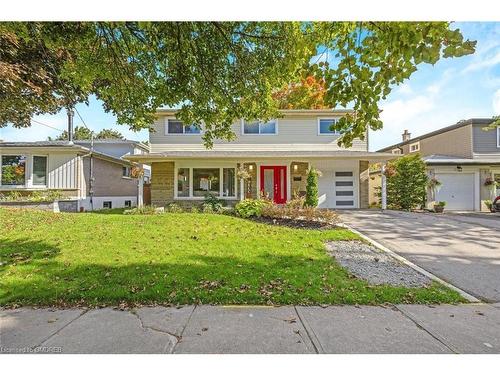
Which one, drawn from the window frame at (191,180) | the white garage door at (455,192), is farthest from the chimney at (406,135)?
the window frame at (191,180)

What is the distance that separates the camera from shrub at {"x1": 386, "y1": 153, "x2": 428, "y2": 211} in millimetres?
14453

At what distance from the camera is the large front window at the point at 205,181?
1386cm

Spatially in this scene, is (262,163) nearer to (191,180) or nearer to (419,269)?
(191,180)

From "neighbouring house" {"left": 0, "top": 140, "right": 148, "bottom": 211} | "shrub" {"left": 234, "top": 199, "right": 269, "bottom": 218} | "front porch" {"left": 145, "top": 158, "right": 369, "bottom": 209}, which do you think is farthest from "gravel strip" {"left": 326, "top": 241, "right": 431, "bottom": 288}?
"neighbouring house" {"left": 0, "top": 140, "right": 148, "bottom": 211}

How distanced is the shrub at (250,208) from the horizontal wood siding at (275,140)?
4.69m

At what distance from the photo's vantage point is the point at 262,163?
46.0ft

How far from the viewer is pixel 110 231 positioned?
731 centimetres

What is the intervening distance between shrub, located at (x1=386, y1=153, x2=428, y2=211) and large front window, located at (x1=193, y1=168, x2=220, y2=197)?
28.8ft

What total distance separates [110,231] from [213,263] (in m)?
3.87

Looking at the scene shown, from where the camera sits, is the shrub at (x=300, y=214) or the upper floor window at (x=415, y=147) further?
the upper floor window at (x=415, y=147)

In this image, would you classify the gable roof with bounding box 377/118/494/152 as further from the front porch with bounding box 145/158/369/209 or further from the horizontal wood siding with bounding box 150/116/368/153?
the front porch with bounding box 145/158/369/209

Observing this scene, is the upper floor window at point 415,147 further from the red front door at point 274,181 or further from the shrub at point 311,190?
the shrub at point 311,190
